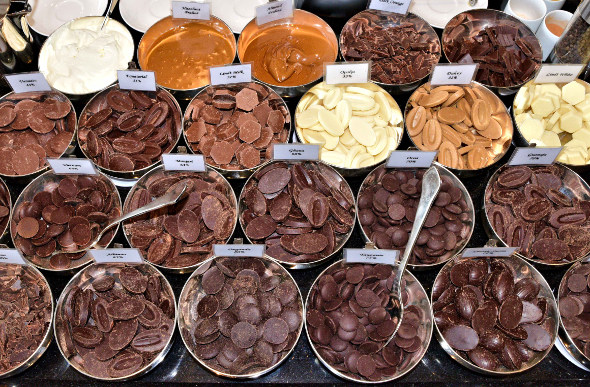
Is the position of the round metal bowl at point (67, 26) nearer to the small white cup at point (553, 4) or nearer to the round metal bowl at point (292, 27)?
the round metal bowl at point (292, 27)

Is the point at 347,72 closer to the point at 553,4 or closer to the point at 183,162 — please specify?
the point at 183,162

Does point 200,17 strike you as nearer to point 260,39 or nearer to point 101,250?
point 260,39

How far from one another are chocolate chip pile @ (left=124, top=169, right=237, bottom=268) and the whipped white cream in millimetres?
521

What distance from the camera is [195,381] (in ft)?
4.82

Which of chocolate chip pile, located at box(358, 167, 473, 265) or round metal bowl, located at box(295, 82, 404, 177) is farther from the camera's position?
round metal bowl, located at box(295, 82, 404, 177)

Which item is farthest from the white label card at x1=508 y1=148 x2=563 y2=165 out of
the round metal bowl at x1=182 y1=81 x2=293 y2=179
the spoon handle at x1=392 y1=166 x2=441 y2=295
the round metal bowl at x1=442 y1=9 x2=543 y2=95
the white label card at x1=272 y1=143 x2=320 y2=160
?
the round metal bowl at x1=182 y1=81 x2=293 y2=179

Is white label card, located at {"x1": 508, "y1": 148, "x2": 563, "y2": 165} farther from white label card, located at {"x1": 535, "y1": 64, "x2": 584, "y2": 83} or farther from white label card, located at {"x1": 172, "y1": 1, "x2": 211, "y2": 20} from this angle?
white label card, located at {"x1": 172, "y1": 1, "x2": 211, "y2": 20}

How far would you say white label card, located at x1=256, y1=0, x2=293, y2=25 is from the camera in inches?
77.1

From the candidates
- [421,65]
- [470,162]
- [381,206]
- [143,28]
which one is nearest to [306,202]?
[381,206]

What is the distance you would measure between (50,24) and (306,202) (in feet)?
4.57

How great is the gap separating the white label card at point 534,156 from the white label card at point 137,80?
4.05 feet

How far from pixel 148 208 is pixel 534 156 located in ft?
4.05

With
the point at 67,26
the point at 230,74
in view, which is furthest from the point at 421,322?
the point at 67,26

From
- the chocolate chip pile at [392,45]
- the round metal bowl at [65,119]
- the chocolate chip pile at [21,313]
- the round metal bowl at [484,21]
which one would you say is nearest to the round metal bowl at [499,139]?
the chocolate chip pile at [392,45]
